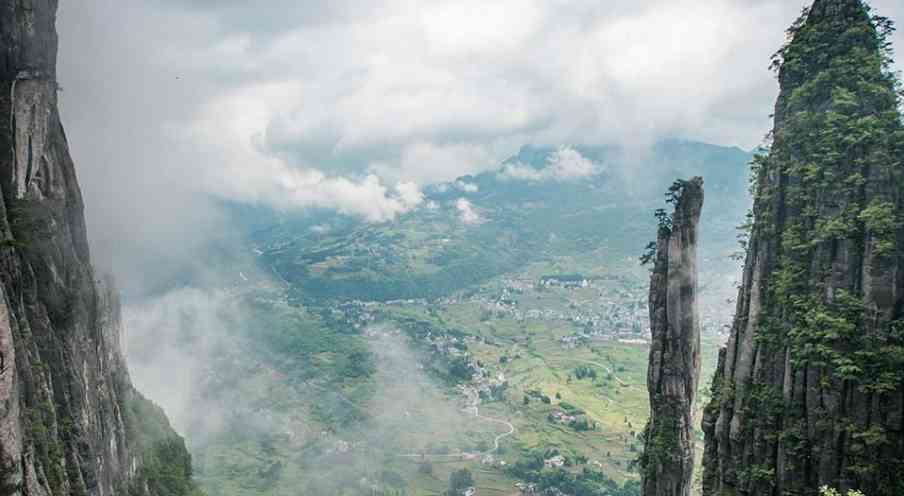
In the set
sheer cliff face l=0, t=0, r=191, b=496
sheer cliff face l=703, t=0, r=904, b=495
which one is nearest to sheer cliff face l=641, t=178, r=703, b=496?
sheer cliff face l=703, t=0, r=904, b=495

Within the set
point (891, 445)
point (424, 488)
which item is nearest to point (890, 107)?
point (891, 445)

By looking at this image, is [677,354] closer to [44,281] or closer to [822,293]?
[822,293]

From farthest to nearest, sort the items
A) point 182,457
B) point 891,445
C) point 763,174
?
point 182,457 < point 763,174 < point 891,445

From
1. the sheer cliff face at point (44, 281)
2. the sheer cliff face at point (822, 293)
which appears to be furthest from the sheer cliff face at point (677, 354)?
the sheer cliff face at point (44, 281)

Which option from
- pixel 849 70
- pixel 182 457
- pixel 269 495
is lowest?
pixel 269 495

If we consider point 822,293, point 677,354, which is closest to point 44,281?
point 677,354

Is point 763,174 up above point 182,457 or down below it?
above

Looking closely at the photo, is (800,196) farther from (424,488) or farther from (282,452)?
(282,452)
